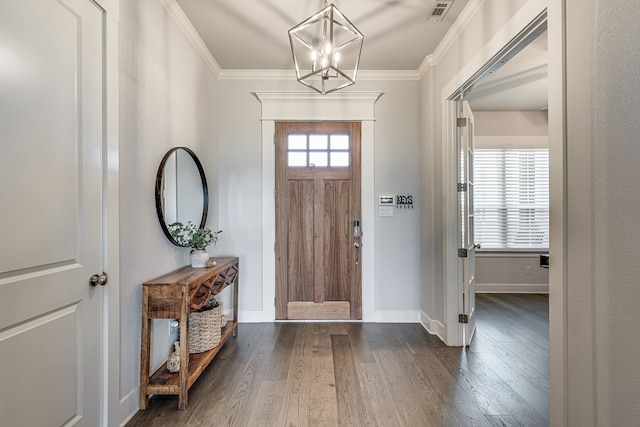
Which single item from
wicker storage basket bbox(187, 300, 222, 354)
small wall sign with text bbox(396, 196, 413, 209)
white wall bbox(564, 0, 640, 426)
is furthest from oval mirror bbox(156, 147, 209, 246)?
white wall bbox(564, 0, 640, 426)

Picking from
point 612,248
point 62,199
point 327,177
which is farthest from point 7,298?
point 327,177

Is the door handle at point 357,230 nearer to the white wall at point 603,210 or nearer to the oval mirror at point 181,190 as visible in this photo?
the oval mirror at point 181,190

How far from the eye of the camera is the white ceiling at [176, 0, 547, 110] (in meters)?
2.33

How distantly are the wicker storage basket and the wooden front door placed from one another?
107 centimetres

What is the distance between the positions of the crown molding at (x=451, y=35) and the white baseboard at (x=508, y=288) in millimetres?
3268

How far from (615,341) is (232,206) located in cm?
317

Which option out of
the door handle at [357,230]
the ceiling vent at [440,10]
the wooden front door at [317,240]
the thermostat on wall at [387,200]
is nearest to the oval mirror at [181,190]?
the wooden front door at [317,240]

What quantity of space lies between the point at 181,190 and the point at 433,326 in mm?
2775

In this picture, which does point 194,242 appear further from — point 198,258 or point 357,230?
point 357,230

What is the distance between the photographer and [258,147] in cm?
342

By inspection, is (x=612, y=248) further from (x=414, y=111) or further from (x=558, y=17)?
(x=414, y=111)

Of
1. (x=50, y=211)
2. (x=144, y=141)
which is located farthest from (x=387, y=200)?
(x=50, y=211)

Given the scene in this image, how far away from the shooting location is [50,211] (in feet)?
4.29

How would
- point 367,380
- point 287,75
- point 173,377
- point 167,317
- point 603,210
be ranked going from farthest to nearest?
1. point 287,75
2. point 367,380
3. point 173,377
4. point 167,317
5. point 603,210
